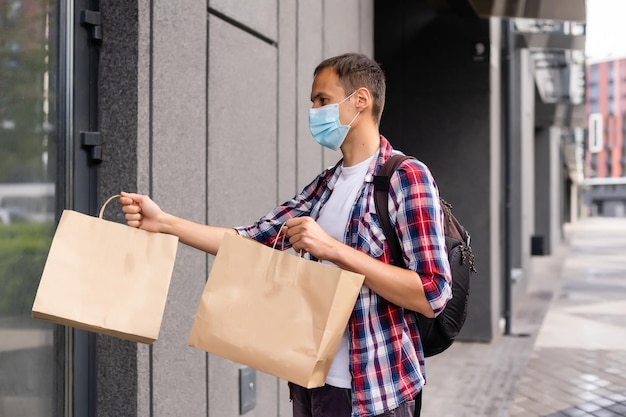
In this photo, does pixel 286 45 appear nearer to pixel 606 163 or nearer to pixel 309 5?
pixel 309 5

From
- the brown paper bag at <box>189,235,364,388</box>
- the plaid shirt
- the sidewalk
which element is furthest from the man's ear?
the sidewalk

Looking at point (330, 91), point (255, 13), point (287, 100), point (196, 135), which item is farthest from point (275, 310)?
point (287, 100)

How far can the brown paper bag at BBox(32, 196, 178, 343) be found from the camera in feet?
7.45

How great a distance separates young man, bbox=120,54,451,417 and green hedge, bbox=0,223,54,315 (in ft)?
2.85

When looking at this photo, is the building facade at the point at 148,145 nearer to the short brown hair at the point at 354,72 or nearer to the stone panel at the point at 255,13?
the stone panel at the point at 255,13

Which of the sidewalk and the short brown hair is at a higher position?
the short brown hair

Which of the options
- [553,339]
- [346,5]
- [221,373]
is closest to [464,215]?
[553,339]

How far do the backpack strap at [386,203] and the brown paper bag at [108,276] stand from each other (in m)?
0.62

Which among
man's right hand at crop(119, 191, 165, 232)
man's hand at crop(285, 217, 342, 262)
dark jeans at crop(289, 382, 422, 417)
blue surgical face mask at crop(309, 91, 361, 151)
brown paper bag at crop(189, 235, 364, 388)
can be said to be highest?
blue surgical face mask at crop(309, 91, 361, 151)

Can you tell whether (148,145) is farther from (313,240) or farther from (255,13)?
(313,240)

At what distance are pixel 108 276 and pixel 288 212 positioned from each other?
0.66 meters

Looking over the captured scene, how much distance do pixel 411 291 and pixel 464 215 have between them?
7563mm

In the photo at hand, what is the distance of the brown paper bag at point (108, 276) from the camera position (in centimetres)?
227

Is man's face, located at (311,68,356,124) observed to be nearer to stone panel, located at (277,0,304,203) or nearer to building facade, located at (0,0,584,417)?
building facade, located at (0,0,584,417)
